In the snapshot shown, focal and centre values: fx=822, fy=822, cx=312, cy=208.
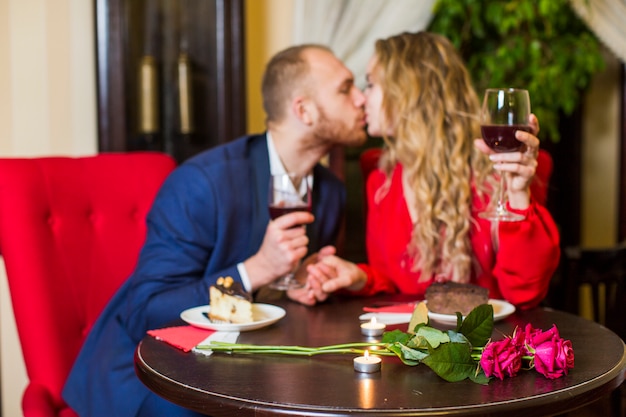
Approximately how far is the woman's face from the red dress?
139 mm

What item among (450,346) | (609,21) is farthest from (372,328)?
(609,21)

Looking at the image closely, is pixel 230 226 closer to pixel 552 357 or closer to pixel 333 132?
pixel 333 132

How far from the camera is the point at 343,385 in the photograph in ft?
4.22

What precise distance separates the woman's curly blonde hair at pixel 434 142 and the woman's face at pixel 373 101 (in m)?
0.02

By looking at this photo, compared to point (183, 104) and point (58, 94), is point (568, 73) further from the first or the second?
point (58, 94)

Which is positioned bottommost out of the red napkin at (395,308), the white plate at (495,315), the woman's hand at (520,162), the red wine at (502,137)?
the red napkin at (395,308)

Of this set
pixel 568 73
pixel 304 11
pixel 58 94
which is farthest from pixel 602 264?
pixel 58 94

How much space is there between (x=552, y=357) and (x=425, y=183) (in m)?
1.04

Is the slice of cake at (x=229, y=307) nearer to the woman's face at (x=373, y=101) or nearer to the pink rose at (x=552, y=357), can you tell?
the pink rose at (x=552, y=357)

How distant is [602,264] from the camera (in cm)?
256

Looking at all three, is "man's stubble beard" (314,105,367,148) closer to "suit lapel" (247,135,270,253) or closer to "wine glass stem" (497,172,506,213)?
"suit lapel" (247,135,270,253)

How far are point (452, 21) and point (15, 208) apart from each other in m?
1.96

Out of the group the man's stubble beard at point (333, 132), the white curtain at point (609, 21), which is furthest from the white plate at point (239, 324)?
the white curtain at point (609, 21)

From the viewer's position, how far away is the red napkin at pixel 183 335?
1531 mm
